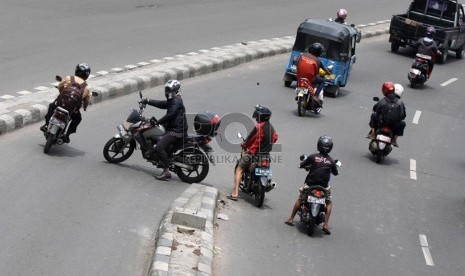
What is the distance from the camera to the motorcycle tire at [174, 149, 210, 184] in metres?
13.3

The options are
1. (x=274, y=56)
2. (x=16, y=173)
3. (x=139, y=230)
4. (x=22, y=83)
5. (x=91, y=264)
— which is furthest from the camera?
(x=274, y=56)

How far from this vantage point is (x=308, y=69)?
19.2m

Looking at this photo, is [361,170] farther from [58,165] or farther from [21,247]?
[21,247]

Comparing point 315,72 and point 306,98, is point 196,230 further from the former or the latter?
point 315,72

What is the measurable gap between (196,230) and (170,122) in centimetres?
304

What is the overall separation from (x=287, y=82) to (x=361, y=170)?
6.44 metres

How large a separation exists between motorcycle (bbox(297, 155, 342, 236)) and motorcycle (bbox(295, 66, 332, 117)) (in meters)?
6.79

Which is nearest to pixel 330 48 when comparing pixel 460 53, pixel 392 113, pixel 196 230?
pixel 392 113

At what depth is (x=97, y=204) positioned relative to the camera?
11.6 metres

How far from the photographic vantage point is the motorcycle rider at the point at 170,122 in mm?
13266

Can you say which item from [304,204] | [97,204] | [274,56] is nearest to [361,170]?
[304,204]

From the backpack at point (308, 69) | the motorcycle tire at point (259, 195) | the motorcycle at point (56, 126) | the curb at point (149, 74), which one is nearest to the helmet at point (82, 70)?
the motorcycle at point (56, 126)

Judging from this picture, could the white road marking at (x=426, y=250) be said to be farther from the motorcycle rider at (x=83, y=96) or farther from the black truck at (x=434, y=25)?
the black truck at (x=434, y=25)

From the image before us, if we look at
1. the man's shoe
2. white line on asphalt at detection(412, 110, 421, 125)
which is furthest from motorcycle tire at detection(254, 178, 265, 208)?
white line on asphalt at detection(412, 110, 421, 125)
